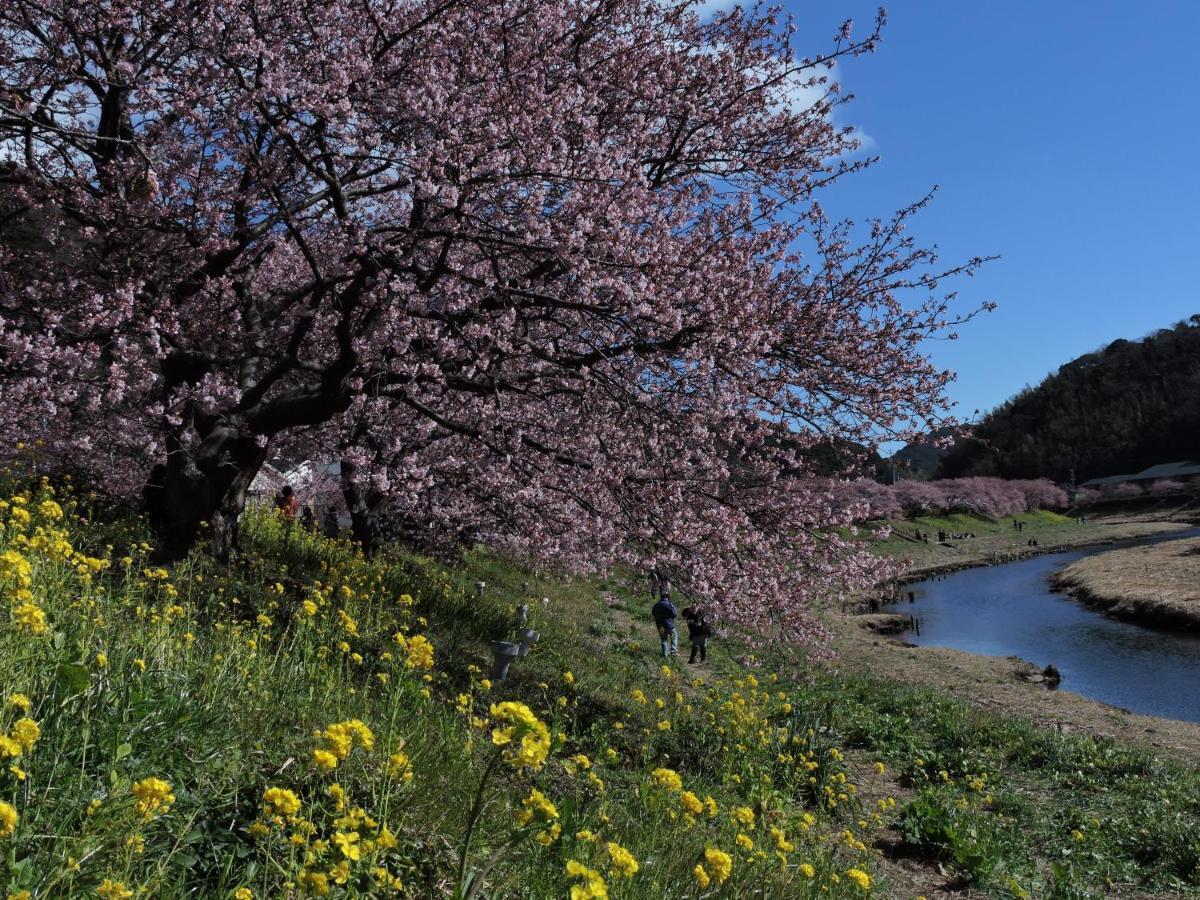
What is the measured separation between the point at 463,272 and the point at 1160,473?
387ft

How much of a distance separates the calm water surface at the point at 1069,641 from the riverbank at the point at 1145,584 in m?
0.89

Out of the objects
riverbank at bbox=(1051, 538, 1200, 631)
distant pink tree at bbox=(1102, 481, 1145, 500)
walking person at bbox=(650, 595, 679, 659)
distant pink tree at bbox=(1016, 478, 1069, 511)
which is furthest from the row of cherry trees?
walking person at bbox=(650, 595, 679, 659)

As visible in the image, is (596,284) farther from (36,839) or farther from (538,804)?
(36,839)

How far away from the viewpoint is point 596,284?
6949mm

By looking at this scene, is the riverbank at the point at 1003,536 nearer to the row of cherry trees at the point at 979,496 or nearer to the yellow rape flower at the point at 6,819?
the row of cherry trees at the point at 979,496

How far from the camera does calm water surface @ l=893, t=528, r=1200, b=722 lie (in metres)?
19.1

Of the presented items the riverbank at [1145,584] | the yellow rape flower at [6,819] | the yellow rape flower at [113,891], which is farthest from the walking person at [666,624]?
the riverbank at [1145,584]

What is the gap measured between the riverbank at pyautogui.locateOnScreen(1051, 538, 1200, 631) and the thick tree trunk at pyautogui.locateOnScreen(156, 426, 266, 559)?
30.5 meters

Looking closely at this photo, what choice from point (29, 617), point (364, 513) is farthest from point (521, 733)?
point (364, 513)

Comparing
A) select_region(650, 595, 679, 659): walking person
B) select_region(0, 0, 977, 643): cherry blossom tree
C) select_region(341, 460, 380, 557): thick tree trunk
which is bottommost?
select_region(650, 595, 679, 659): walking person

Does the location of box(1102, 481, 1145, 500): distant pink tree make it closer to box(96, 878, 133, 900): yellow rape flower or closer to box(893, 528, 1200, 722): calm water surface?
box(893, 528, 1200, 722): calm water surface

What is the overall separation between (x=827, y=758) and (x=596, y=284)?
6065mm

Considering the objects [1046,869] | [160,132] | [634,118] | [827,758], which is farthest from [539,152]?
[1046,869]

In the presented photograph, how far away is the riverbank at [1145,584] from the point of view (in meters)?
28.2
